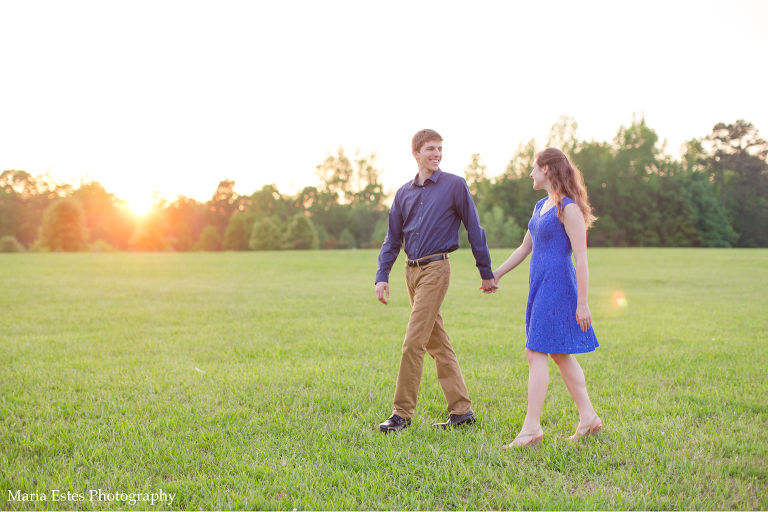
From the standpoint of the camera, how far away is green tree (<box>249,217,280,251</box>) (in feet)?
189

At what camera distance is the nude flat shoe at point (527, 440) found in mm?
3506

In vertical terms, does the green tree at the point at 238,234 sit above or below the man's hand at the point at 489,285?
above

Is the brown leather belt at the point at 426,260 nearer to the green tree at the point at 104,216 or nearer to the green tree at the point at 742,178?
the green tree at the point at 104,216

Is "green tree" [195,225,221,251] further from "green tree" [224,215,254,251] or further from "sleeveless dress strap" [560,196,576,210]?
"sleeveless dress strap" [560,196,576,210]

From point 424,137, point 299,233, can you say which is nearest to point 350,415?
point 424,137

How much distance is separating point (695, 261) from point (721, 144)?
2308 inches

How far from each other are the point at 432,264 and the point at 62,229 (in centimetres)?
4862

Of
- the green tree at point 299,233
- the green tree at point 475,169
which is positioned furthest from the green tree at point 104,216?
the green tree at point 475,169

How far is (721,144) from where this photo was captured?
236ft

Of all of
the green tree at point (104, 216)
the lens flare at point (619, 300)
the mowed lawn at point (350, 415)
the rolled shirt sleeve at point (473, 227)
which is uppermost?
the green tree at point (104, 216)

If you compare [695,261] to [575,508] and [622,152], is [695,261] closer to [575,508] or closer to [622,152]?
[575,508]

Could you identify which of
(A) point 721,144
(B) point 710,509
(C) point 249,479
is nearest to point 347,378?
(C) point 249,479

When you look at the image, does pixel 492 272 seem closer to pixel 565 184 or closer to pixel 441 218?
pixel 441 218

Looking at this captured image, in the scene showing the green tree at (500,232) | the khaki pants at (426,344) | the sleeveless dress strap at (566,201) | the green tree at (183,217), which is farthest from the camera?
the green tree at (183,217)
